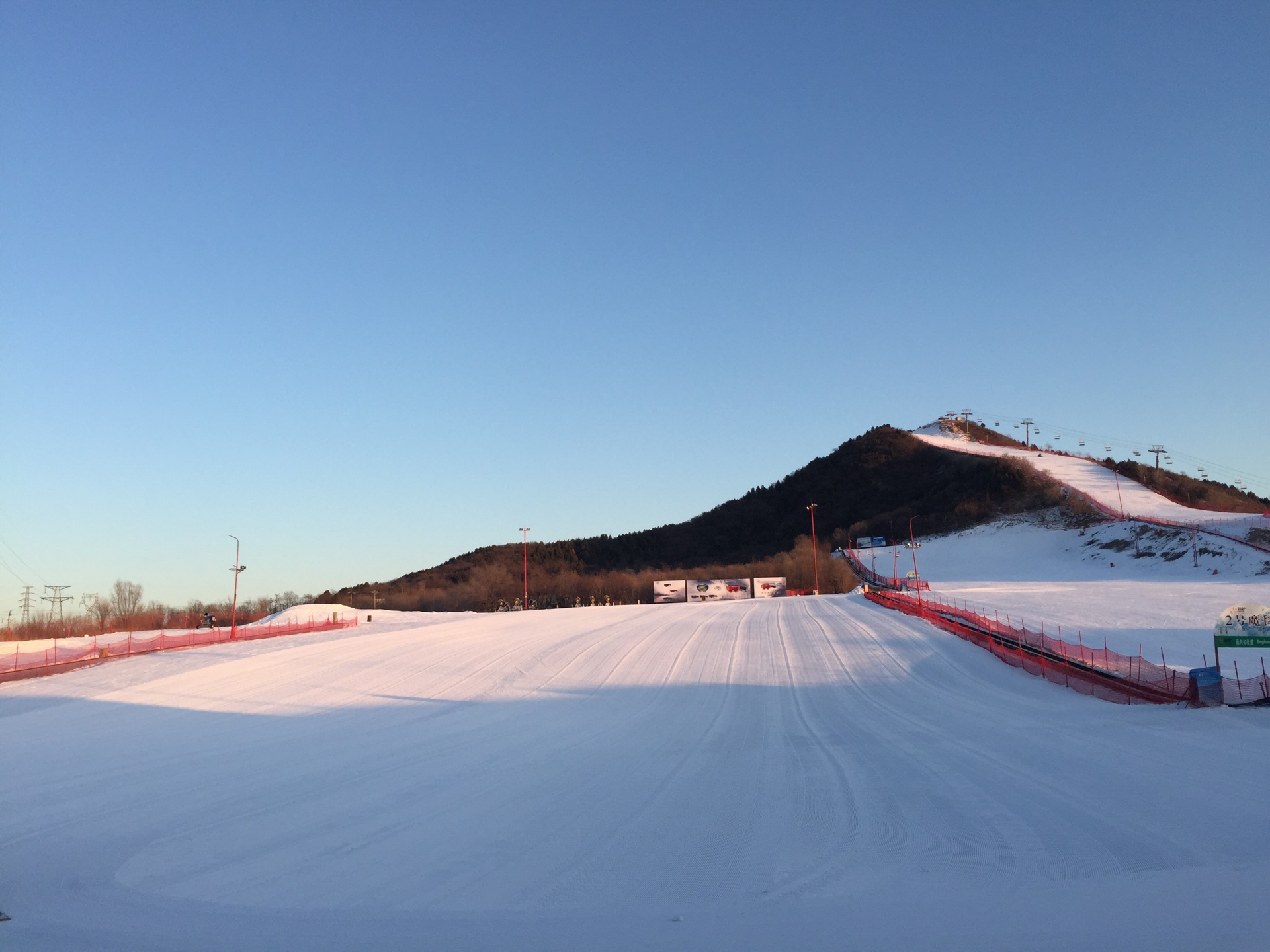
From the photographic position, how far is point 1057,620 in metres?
42.1

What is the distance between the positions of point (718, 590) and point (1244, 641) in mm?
61274

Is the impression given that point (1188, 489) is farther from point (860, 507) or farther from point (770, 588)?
point (770, 588)

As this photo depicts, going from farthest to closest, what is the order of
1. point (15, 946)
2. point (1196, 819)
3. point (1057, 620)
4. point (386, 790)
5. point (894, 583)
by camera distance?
point (894, 583) → point (1057, 620) → point (386, 790) → point (1196, 819) → point (15, 946)

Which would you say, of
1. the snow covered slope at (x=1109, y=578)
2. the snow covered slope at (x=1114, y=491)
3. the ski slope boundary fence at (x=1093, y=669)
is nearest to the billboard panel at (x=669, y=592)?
the snow covered slope at (x=1109, y=578)

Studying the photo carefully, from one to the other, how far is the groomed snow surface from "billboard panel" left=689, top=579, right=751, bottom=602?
5321 centimetres

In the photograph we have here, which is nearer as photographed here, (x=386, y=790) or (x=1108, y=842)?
(x=1108, y=842)

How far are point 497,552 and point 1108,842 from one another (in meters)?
169

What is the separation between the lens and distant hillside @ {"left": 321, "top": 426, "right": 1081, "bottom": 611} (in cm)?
10694

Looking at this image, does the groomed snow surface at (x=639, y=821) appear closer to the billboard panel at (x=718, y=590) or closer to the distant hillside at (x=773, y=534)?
the billboard panel at (x=718, y=590)

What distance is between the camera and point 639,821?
467 inches

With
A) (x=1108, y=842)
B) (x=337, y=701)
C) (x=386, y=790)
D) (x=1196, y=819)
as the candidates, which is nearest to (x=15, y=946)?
(x=386, y=790)

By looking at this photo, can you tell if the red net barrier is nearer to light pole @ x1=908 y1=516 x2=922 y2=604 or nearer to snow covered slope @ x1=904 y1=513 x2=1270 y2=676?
snow covered slope @ x1=904 y1=513 x2=1270 y2=676

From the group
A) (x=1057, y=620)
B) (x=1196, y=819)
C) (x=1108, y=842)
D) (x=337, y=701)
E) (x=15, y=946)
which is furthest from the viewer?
(x=1057, y=620)

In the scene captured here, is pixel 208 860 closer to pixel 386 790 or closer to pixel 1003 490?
pixel 386 790
